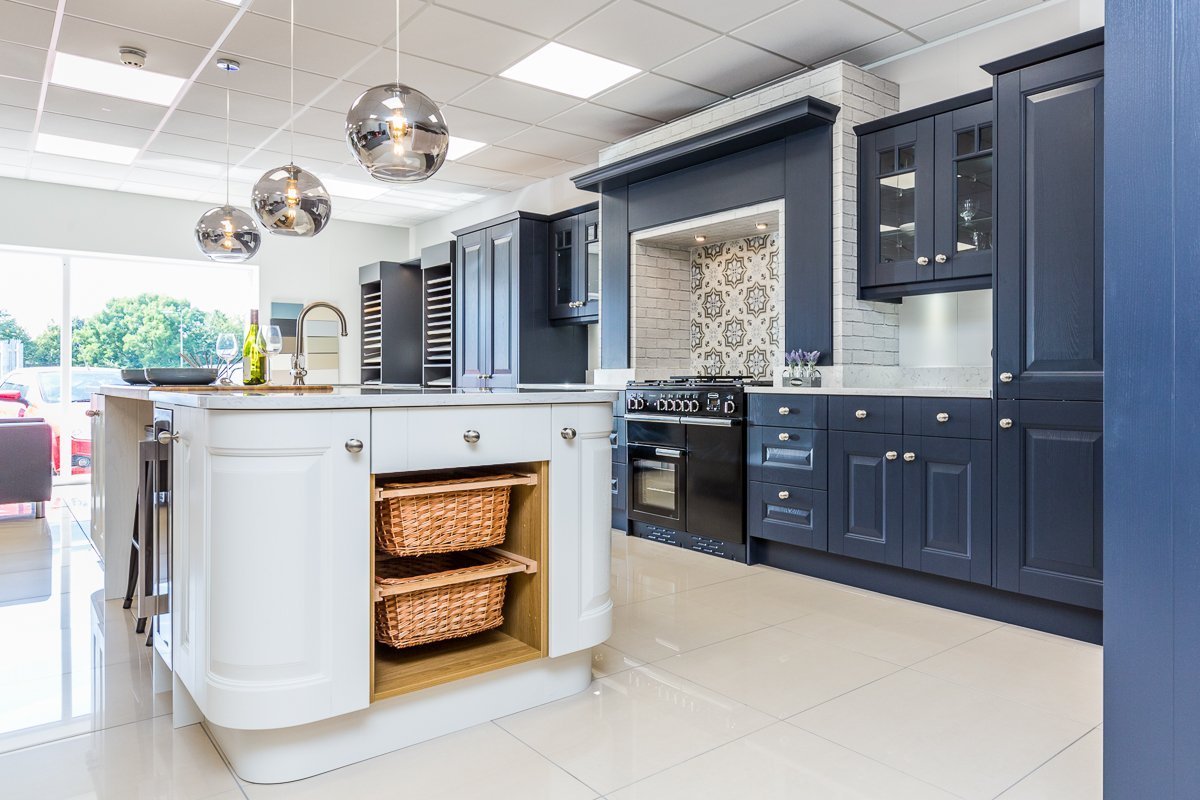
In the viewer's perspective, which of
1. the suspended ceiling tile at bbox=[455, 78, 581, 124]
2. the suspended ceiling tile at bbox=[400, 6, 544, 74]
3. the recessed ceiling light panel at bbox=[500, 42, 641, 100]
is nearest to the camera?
the suspended ceiling tile at bbox=[400, 6, 544, 74]

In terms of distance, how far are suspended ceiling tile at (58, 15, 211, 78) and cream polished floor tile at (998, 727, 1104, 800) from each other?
503 cm

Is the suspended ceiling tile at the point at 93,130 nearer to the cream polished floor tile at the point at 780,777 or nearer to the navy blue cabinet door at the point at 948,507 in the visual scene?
the navy blue cabinet door at the point at 948,507

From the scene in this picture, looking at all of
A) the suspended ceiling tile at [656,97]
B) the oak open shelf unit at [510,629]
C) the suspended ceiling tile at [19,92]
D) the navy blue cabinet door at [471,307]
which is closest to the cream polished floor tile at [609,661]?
the oak open shelf unit at [510,629]

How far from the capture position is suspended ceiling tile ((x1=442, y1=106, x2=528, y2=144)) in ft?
17.6

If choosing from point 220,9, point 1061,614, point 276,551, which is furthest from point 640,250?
point 276,551

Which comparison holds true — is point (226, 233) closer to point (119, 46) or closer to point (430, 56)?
point (119, 46)

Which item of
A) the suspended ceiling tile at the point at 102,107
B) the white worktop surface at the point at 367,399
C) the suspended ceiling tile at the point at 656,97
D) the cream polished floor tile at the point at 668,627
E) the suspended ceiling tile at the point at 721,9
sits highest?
the suspended ceiling tile at the point at 102,107

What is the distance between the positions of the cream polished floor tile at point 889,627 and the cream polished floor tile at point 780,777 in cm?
84

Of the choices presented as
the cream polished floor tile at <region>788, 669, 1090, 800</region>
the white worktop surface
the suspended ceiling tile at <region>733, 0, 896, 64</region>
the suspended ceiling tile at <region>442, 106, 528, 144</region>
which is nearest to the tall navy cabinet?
the cream polished floor tile at <region>788, 669, 1090, 800</region>

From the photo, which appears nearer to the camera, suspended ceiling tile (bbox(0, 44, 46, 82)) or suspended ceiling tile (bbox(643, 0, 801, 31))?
suspended ceiling tile (bbox(643, 0, 801, 31))

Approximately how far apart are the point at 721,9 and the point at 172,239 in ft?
20.6

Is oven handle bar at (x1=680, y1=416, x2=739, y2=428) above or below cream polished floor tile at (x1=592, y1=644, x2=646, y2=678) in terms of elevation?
above

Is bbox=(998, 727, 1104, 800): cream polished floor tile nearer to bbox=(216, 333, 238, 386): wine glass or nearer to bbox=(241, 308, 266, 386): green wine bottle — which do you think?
bbox=(241, 308, 266, 386): green wine bottle

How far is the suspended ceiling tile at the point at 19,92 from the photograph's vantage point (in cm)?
479
